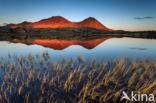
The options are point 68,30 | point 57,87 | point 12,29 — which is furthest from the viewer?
point 68,30

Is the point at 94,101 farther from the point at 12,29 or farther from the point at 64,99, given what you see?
the point at 12,29

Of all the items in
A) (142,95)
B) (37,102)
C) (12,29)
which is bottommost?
(37,102)

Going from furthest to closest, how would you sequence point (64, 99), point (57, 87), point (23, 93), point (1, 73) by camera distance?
point (1, 73) → point (57, 87) → point (23, 93) → point (64, 99)

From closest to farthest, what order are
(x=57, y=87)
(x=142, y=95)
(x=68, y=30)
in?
1. (x=142, y=95)
2. (x=57, y=87)
3. (x=68, y=30)

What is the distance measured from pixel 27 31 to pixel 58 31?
3153cm

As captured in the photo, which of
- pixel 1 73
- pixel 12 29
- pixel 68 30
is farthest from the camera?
pixel 68 30

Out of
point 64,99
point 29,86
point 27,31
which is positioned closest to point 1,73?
point 29,86

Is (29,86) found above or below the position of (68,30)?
below

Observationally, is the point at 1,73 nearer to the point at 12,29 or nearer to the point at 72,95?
the point at 72,95

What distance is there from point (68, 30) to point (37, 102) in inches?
5399

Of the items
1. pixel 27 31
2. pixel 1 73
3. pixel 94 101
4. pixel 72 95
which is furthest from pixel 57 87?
pixel 27 31

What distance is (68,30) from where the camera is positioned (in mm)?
138875

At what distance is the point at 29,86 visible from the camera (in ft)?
18.1

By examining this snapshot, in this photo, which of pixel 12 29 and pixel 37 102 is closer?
pixel 37 102
